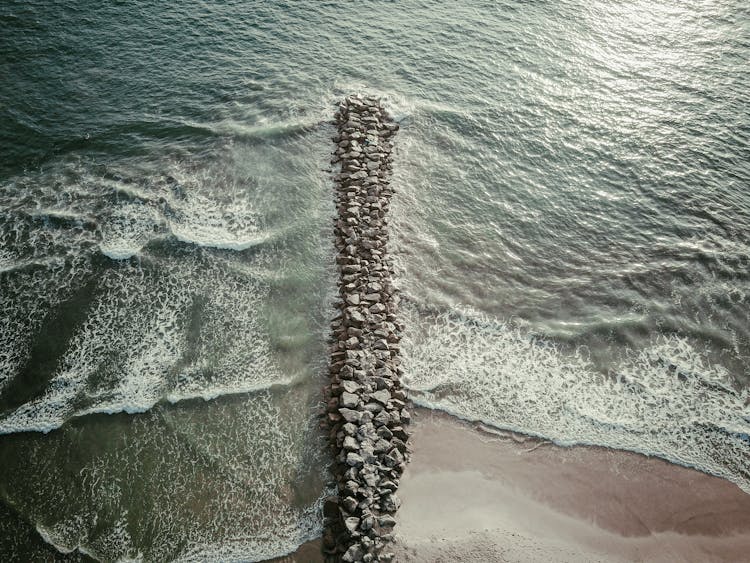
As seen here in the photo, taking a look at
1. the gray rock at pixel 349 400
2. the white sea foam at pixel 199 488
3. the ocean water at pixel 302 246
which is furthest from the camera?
the gray rock at pixel 349 400

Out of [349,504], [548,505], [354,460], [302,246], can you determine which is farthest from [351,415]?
[302,246]

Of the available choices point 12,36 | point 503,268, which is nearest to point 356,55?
point 503,268

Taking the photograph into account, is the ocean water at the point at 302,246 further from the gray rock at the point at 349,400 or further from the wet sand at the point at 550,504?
the gray rock at the point at 349,400

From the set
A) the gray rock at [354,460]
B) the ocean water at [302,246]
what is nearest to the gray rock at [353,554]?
the ocean water at [302,246]

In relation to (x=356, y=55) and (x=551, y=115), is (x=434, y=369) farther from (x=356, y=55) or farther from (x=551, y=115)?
(x=356, y=55)

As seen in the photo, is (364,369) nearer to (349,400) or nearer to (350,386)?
(350,386)

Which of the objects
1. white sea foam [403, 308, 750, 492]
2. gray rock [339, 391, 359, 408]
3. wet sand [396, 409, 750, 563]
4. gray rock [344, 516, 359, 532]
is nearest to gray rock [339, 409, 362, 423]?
gray rock [339, 391, 359, 408]
